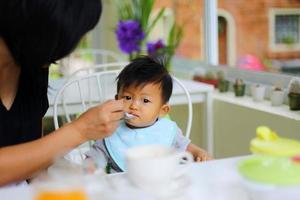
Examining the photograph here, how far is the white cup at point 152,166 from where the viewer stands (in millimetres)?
800

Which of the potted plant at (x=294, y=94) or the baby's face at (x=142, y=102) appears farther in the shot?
the potted plant at (x=294, y=94)

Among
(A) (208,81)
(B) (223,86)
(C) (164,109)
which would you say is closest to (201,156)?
(C) (164,109)

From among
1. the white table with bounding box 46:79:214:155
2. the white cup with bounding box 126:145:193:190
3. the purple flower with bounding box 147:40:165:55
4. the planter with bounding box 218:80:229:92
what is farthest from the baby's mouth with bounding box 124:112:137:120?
the purple flower with bounding box 147:40:165:55

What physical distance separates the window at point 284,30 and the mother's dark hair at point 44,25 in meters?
1.48

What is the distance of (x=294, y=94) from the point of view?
75.2 inches

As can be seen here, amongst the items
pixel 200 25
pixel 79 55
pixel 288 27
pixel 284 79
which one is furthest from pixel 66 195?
pixel 79 55

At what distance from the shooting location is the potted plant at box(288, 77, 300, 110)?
6.25 ft

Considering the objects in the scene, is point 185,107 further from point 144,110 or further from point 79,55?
point 79,55

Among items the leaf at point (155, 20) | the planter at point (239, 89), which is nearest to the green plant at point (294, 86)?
the planter at point (239, 89)

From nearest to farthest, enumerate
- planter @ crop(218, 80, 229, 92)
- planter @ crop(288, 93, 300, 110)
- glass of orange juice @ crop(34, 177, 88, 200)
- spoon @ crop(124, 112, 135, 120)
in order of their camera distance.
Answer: glass of orange juice @ crop(34, 177, 88, 200), spoon @ crop(124, 112, 135, 120), planter @ crop(288, 93, 300, 110), planter @ crop(218, 80, 229, 92)

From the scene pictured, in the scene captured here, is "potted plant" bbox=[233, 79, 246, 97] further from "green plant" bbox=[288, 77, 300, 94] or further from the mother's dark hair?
the mother's dark hair

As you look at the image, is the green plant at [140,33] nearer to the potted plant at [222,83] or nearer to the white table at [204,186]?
the potted plant at [222,83]

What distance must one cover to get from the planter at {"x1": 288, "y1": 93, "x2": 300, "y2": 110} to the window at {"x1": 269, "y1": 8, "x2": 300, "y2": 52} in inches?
13.4

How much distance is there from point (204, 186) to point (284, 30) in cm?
150
